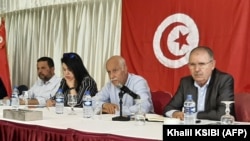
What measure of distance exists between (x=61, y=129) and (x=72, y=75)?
1569 mm

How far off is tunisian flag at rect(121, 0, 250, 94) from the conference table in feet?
5.88

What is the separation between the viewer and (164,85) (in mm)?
5008

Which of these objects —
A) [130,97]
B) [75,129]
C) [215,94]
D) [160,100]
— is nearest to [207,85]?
[215,94]

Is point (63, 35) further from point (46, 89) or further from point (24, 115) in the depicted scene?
point (24, 115)

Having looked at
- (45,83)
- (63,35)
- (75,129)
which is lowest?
(75,129)

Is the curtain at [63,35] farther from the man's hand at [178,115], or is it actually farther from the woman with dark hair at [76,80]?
the man's hand at [178,115]

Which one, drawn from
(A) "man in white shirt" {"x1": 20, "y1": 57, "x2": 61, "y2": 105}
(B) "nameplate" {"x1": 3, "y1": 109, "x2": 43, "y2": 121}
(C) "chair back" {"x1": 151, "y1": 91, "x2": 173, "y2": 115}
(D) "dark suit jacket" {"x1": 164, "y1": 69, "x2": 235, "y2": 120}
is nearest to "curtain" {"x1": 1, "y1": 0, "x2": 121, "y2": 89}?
(A) "man in white shirt" {"x1": 20, "y1": 57, "x2": 61, "y2": 105}

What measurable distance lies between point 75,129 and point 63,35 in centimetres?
412

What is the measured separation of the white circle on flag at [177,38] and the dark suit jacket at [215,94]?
1495 mm

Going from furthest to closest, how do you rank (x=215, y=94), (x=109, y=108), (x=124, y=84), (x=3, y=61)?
(x=3, y=61), (x=124, y=84), (x=109, y=108), (x=215, y=94)

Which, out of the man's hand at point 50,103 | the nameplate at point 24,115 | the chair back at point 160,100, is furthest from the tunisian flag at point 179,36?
the nameplate at point 24,115

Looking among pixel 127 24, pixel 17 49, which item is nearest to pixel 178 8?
pixel 127 24

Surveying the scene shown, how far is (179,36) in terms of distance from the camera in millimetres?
4816

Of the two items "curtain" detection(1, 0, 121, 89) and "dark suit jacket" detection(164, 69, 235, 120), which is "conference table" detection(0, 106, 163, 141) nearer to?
"dark suit jacket" detection(164, 69, 235, 120)
